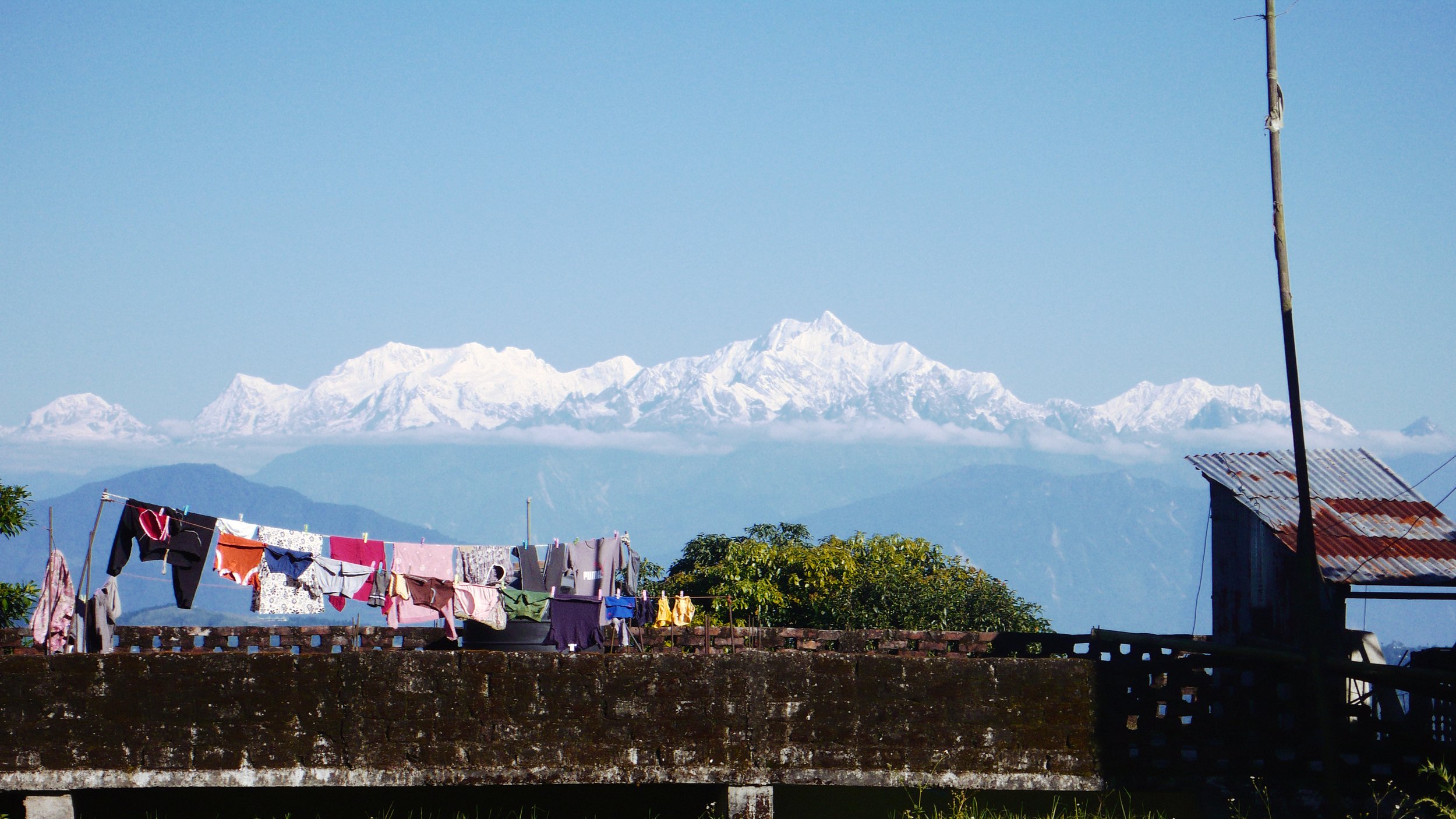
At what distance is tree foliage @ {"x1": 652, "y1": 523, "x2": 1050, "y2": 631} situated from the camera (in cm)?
3131

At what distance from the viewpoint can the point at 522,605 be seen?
20281mm

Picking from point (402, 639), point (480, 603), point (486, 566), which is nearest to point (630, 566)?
point (486, 566)

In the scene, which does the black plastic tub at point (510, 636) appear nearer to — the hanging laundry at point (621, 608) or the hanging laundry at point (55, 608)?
the hanging laundry at point (55, 608)

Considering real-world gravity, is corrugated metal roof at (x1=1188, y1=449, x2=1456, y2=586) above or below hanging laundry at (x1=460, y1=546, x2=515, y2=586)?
above

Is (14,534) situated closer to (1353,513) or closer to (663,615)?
(663,615)

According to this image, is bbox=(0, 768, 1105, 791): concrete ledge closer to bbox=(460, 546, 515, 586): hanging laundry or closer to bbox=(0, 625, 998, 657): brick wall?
bbox=(0, 625, 998, 657): brick wall

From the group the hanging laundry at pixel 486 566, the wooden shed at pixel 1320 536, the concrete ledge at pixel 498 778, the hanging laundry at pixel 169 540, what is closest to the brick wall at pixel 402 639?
the hanging laundry at pixel 169 540

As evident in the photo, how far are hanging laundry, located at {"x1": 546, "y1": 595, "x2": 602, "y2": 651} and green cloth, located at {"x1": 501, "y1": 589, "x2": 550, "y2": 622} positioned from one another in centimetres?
91

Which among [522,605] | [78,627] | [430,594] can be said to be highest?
[430,594]

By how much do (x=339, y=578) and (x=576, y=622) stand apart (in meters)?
5.09

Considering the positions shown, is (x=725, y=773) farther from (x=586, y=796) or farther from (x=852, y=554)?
(x=852, y=554)

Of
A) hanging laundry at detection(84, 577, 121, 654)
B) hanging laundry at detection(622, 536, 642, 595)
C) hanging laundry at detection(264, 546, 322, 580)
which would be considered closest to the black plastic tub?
hanging laundry at detection(264, 546, 322, 580)

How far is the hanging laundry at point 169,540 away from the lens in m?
18.1

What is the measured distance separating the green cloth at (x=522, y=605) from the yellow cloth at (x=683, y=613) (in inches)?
283
